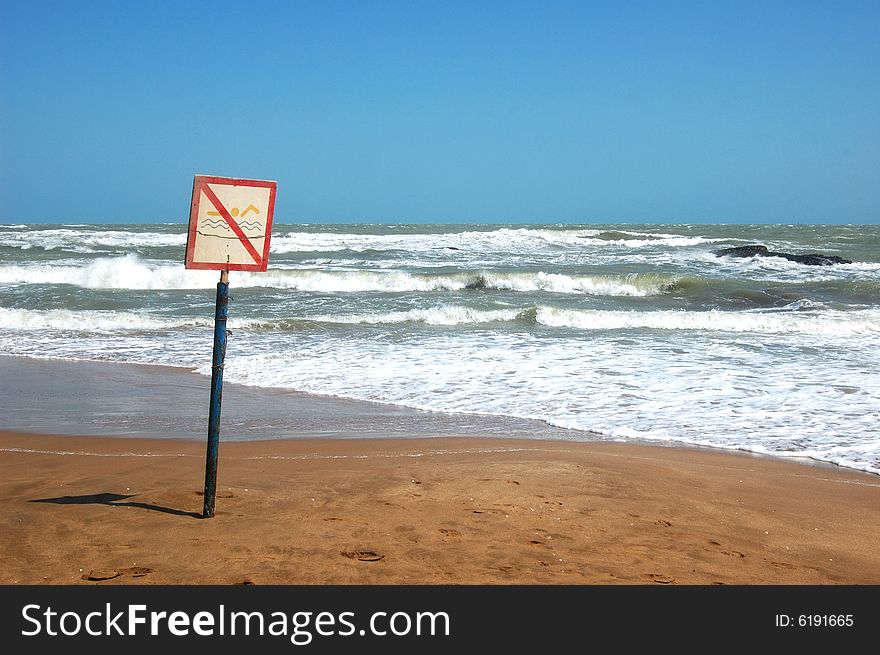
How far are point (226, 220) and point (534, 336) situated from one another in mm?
10544

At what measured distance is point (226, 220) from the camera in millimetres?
4223

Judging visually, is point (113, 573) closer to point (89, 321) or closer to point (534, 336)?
point (534, 336)

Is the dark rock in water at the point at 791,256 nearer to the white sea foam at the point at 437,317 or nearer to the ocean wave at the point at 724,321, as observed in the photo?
the ocean wave at the point at 724,321

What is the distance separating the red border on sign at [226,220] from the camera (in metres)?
4.11

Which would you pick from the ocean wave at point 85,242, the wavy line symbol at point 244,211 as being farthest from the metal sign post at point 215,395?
the ocean wave at point 85,242

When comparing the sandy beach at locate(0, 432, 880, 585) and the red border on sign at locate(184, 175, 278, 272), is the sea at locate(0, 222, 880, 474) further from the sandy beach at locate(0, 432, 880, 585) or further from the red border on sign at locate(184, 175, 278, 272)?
the red border on sign at locate(184, 175, 278, 272)

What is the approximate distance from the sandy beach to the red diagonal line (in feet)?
4.84

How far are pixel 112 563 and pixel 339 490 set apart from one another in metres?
1.70

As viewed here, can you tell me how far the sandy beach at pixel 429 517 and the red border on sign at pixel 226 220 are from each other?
140 cm

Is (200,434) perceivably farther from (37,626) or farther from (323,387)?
(37,626)

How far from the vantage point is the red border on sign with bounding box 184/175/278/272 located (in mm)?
4109

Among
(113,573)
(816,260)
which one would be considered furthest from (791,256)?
(113,573)

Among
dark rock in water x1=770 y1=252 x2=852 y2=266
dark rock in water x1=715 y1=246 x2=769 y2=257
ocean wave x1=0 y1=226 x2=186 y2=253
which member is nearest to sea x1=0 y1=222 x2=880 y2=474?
dark rock in water x1=770 y1=252 x2=852 y2=266

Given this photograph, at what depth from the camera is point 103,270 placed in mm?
24922
